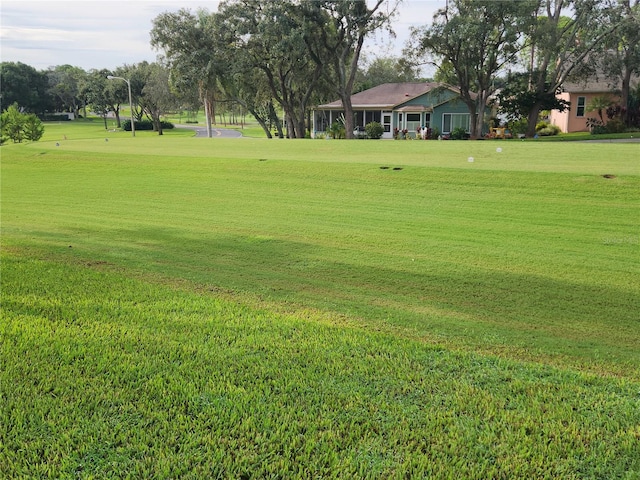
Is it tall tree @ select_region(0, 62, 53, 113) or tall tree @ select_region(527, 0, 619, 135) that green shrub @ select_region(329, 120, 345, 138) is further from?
tall tree @ select_region(0, 62, 53, 113)

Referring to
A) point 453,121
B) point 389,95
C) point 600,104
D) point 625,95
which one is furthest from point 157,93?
point 625,95

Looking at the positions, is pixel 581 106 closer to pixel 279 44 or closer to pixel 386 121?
pixel 386 121

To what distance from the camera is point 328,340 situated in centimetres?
436

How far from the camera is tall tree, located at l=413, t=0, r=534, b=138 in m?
33.2

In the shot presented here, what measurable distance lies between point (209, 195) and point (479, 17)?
2633 centimetres

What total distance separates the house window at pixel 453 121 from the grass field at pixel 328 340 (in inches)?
1281


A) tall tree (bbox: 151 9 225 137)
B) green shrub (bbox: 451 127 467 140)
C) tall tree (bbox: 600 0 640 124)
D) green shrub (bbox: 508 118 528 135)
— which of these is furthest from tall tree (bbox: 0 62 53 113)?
tall tree (bbox: 600 0 640 124)

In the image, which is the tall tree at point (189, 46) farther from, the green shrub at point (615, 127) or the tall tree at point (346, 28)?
the green shrub at point (615, 127)

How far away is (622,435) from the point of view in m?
2.98

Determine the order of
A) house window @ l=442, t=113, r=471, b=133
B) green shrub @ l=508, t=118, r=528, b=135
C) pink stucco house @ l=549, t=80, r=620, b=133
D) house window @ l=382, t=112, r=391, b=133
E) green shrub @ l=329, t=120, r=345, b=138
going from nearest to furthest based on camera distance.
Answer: green shrub @ l=508, t=118, r=528, b=135 < pink stucco house @ l=549, t=80, r=620, b=133 < green shrub @ l=329, t=120, r=345, b=138 < house window @ l=442, t=113, r=471, b=133 < house window @ l=382, t=112, r=391, b=133

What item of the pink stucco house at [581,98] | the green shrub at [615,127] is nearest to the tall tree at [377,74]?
the pink stucco house at [581,98]

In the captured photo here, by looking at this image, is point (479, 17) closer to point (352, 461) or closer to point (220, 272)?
point (220, 272)

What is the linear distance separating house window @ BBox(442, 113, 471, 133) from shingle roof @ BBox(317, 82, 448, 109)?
8.58 feet

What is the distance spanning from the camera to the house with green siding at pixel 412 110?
43062 mm
